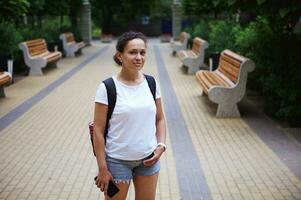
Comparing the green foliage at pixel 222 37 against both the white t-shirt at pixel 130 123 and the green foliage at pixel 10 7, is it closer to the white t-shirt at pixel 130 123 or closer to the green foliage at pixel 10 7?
the green foliage at pixel 10 7

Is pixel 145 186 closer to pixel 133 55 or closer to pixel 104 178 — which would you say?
pixel 104 178

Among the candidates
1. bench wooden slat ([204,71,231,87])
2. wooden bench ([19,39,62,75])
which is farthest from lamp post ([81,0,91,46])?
bench wooden slat ([204,71,231,87])

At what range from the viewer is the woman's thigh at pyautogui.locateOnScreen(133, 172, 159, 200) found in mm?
3246

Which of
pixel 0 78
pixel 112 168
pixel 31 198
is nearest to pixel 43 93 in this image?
pixel 0 78

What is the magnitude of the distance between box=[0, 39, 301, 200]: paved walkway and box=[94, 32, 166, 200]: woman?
1974 mm

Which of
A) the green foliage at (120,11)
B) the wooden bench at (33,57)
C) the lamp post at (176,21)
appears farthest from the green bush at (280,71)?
the green foliage at (120,11)

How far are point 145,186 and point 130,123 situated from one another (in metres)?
0.48

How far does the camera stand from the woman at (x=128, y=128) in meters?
3.07

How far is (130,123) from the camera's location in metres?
3.07

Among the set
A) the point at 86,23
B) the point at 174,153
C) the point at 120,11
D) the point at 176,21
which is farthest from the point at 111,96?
the point at 120,11

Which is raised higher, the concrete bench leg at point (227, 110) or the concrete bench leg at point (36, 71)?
the concrete bench leg at point (227, 110)

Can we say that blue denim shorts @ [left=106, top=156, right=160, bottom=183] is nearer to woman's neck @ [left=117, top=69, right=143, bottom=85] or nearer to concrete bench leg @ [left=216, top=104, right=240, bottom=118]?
woman's neck @ [left=117, top=69, right=143, bottom=85]

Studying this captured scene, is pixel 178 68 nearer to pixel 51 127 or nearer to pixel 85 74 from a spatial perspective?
pixel 85 74

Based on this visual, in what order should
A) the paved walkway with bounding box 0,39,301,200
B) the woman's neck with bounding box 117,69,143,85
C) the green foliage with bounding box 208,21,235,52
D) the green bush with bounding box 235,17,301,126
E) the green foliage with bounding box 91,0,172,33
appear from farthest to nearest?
the green foliage with bounding box 91,0,172,33, the green foliage with bounding box 208,21,235,52, the green bush with bounding box 235,17,301,126, the paved walkway with bounding box 0,39,301,200, the woman's neck with bounding box 117,69,143,85
